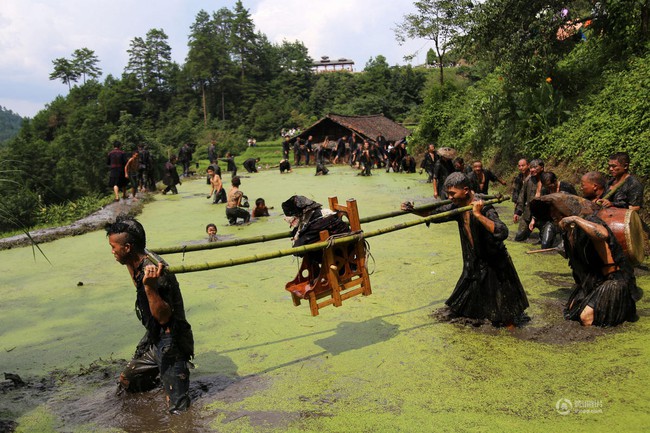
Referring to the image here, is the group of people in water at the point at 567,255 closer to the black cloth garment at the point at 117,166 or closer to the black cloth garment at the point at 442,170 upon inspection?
the black cloth garment at the point at 442,170

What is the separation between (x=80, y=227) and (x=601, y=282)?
9.99 m

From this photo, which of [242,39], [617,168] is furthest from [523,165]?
[242,39]

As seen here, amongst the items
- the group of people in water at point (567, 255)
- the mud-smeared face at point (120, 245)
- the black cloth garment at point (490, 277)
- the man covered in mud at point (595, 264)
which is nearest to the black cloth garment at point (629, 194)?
the group of people in water at point (567, 255)

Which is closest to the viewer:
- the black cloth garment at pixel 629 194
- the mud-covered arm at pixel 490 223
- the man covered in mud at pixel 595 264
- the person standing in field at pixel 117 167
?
the mud-covered arm at pixel 490 223

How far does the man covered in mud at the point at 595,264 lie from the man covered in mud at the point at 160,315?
3.21 m

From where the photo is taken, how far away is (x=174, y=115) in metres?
56.9

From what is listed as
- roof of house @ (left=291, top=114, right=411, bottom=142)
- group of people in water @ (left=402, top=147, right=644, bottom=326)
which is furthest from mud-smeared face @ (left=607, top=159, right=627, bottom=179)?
roof of house @ (left=291, top=114, right=411, bottom=142)

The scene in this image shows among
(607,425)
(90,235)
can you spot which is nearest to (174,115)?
(90,235)

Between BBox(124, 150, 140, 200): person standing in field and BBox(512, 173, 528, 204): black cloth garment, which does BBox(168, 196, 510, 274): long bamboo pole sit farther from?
BBox(124, 150, 140, 200): person standing in field

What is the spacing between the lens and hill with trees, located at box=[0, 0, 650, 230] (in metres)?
11.9

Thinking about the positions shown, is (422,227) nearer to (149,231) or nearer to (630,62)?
(149,231)

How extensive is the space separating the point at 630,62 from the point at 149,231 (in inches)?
431

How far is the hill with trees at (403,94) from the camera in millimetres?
11898

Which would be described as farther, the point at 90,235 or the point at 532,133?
the point at 532,133
